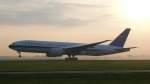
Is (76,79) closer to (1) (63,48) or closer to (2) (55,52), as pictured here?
(2) (55,52)

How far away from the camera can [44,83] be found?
96.8ft

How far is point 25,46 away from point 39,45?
3.69 meters

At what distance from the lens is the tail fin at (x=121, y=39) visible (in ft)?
373

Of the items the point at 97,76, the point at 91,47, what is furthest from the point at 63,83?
the point at 91,47

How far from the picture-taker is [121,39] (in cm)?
11519

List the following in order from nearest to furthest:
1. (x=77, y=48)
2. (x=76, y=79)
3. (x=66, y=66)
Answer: (x=76, y=79)
(x=66, y=66)
(x=77, y=48)

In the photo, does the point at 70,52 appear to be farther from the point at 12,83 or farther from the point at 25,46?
the point at 12,83

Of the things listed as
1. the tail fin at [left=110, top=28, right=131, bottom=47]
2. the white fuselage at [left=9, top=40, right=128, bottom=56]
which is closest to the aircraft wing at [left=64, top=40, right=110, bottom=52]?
the white fuselage at [left=9, top=40, right=128, bottom=56]

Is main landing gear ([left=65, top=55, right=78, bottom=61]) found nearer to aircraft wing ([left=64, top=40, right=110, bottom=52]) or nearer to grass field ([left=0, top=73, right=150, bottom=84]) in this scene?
aircraft wing ([left=64, top=40, right=110, bottom=52])

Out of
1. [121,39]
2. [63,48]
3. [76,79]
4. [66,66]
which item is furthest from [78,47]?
[76,79]

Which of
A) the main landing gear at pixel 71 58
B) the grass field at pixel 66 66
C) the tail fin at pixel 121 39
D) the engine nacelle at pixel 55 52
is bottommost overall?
the main landing gear at pixel 71 58

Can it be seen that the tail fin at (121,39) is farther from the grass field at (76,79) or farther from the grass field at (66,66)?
the grass field at (76,79)

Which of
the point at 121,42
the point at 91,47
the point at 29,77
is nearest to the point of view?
the point at 29,77

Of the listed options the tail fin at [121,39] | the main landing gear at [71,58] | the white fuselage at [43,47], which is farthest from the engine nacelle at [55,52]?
the tail fin at [121,39]
